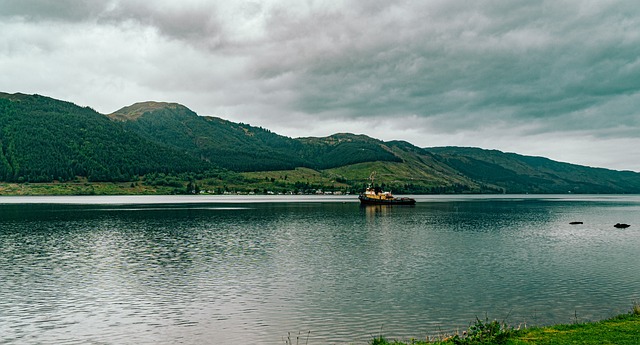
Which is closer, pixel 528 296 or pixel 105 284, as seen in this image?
pixel 528 296

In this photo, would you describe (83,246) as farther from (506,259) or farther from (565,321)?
(565,321)

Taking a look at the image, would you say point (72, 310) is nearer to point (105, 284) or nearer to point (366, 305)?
point (105, 284)

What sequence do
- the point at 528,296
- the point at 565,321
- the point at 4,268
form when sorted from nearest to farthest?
the point at 565,321
the point at 528,296
the point at 4,268

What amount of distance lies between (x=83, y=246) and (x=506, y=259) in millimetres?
73901

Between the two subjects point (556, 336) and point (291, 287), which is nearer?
point (556, 336)

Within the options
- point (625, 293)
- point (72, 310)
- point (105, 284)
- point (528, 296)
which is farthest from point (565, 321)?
point (105, 284)

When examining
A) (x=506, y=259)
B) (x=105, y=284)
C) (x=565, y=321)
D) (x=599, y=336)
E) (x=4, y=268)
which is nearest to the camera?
(x=599, y=336)

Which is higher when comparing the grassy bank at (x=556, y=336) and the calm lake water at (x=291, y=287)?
the grassy bank at (x=556, y=336)

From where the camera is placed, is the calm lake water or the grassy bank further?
the calm lake water

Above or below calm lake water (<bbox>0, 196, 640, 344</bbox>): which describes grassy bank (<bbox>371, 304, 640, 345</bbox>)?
above

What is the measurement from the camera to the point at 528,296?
48.2 meters

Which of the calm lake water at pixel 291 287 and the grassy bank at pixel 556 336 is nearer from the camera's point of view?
the grassy bank at pixel 556 336

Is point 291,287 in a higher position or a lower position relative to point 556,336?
lower

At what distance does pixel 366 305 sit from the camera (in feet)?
145
